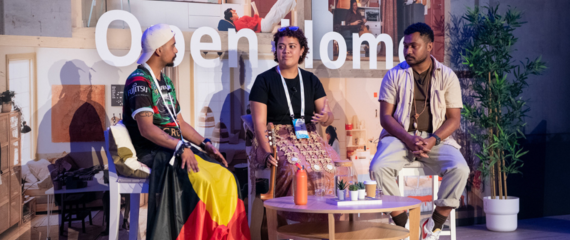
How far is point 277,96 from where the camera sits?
3656 mm

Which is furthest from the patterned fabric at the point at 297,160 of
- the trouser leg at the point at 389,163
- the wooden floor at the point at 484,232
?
the wooden floor at the point at 484,232

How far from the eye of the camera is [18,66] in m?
3.59

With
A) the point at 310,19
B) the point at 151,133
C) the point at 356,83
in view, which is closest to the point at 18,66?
the point at 151,133

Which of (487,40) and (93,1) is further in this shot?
(487,40)

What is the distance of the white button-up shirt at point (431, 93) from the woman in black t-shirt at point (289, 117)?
1.57 ft

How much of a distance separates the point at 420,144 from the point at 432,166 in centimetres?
21

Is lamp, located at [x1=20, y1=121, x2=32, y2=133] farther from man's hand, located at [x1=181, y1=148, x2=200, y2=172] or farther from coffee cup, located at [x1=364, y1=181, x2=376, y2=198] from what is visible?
coffee cup, located at [x1=364, y1=181, x2=376, y2=198]

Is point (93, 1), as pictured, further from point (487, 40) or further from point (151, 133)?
point (487, 40)

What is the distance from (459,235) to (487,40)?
1.73m

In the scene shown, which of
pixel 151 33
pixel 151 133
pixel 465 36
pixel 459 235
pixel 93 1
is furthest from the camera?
pixel 465 36

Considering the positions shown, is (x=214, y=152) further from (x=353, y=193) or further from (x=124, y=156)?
(x=353, y=193)

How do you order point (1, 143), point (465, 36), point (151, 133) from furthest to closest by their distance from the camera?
point (465, 36) < point (1, 143) < point (151, 133)

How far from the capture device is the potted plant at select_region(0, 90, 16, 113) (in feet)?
11.7

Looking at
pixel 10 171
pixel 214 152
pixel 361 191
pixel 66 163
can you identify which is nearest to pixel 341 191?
pixel 361 191
